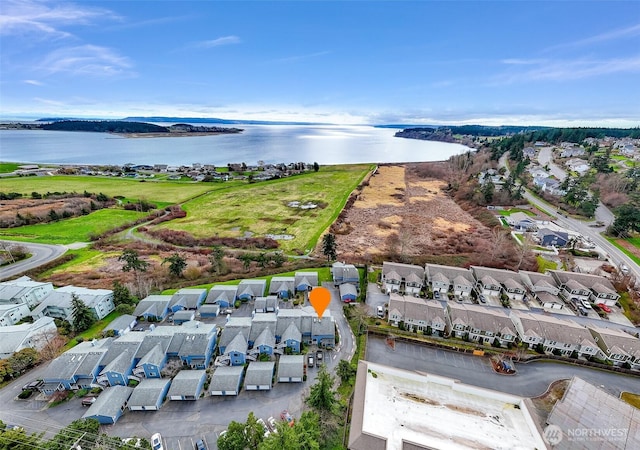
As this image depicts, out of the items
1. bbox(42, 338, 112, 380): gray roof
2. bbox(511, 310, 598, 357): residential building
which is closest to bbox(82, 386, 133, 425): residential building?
bbox(42, 338, 112, 380): gray roof

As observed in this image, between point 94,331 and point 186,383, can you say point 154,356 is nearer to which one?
point 186,383

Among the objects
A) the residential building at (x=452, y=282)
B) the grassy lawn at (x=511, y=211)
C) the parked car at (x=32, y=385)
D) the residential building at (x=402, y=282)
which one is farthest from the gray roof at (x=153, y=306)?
the grassy lawn at (x=511, y=211)

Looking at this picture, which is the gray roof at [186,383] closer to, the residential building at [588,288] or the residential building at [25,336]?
the residential building at [25,336]

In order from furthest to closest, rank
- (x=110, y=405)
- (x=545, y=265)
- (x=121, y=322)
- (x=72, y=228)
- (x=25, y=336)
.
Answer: (x=72, y=228) < (x=545, y=265) < (x=121, y=322) < (x=25, y=336) < (x=110, y=405)

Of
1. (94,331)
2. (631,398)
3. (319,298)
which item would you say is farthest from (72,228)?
(631,398)

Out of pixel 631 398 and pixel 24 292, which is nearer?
pixel 631 398

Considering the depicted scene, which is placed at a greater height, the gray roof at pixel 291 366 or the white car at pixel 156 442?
the gray roof at pixel 291 366

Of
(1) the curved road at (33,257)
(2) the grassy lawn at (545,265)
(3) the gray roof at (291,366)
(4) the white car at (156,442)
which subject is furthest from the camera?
(2) the grassy lawn at (545,265)
